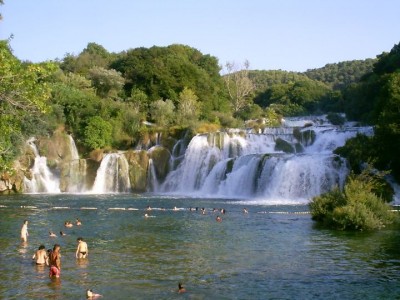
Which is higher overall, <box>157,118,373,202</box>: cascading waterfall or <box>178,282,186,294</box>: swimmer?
<box>157,118,373,202</box>: cascading waterfall

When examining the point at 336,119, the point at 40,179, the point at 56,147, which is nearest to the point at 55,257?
the point at 40,179

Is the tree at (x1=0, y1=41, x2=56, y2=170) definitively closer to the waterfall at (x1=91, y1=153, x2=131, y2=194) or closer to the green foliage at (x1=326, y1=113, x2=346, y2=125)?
the waterfall at (x1=91, y1=153, x2=131, y2=194)

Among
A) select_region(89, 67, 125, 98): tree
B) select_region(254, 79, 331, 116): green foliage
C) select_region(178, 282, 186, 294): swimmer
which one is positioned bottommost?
select_region(178, 282, 186, 294): swimmer

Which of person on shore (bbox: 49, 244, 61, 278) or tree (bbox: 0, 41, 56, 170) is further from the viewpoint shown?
tree (bbox: 0, 41, 56, 170)

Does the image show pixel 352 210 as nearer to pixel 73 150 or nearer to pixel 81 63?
pixel 73 150

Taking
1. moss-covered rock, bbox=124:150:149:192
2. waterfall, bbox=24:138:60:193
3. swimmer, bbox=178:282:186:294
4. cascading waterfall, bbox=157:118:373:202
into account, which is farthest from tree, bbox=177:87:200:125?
swimmer, bbox=178:282:186:294

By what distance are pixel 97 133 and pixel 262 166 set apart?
2141 centimetres

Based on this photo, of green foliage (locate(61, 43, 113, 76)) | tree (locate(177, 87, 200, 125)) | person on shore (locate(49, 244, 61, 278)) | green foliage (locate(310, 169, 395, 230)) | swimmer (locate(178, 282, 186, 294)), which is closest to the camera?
swimmer (locate(178, 282, 186, 294))

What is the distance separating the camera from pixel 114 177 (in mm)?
55250

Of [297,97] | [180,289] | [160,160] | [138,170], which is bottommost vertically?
[180,289]

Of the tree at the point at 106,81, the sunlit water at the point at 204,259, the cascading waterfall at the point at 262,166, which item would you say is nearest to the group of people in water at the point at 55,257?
the sunlit water at the point at 204,259

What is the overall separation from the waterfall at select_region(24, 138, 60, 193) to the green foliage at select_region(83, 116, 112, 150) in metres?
5.16

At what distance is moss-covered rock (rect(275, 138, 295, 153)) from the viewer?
2118 inches

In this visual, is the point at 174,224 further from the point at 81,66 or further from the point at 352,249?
the point at 81,66
